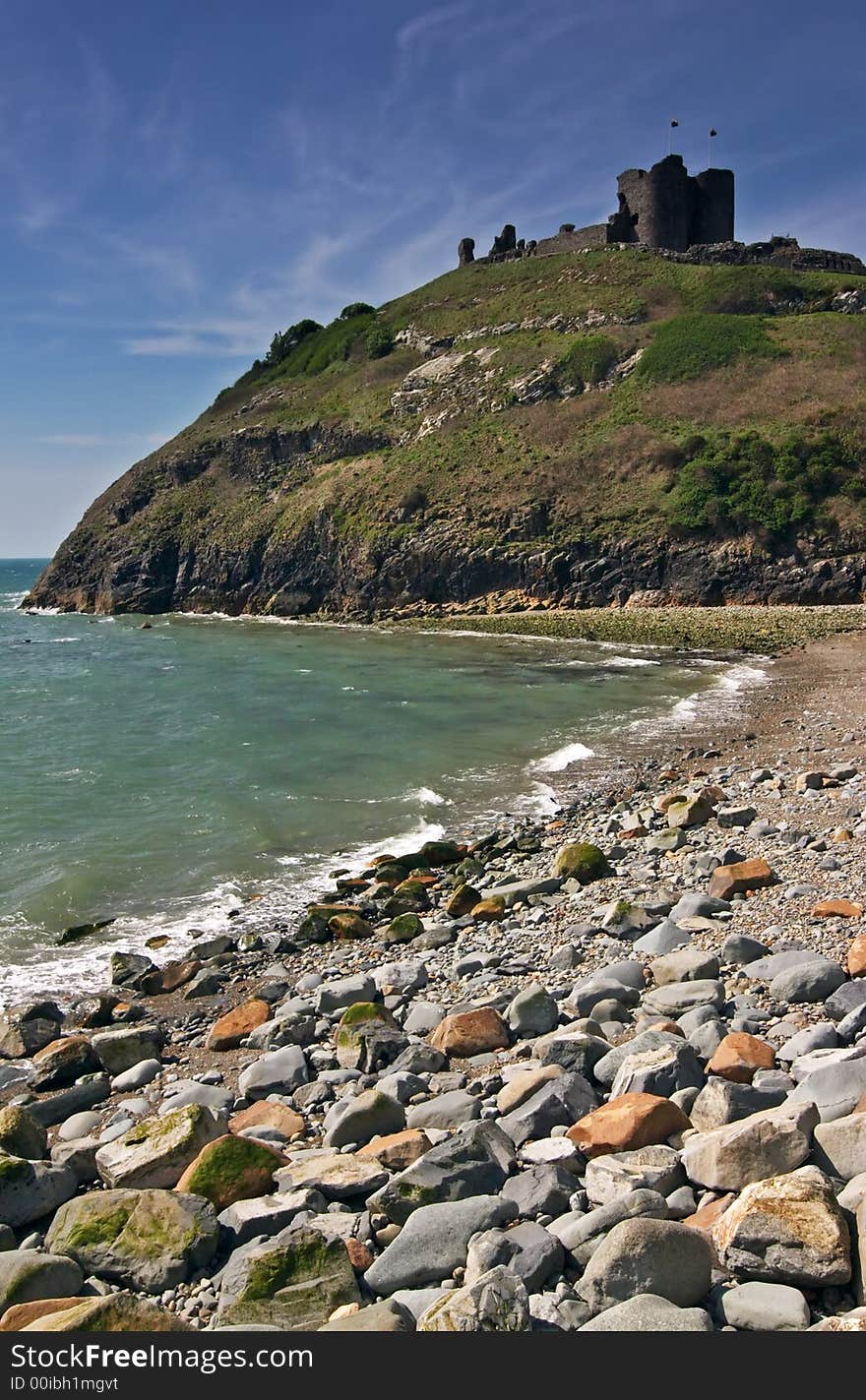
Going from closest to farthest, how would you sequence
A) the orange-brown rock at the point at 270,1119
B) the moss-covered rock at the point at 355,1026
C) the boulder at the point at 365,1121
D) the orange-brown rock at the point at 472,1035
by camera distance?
the boulder at the point at 365,1121 < the orange-brown rock at the point at 270,1119 < the orange-brown rock at the point at 472,1035 < the moss-covered rock at the point at 355,1026

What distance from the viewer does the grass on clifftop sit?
43.8 m

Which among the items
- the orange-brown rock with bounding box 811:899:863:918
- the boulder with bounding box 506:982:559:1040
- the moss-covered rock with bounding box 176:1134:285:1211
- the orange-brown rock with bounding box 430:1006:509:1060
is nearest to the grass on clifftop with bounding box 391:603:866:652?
the orange-brown rock with bounding box 811:899:863:918

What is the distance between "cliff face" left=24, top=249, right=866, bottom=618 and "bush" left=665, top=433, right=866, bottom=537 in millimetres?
148

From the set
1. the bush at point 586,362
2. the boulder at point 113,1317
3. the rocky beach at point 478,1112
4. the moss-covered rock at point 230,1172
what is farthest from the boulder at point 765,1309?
the bush at point 586,362

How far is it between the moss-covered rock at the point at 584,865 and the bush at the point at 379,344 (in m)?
104

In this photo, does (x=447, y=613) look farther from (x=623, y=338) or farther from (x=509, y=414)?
(x=623, y=338)

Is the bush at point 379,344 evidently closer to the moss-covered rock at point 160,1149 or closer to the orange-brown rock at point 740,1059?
the moss-covered rock at point 160,1149

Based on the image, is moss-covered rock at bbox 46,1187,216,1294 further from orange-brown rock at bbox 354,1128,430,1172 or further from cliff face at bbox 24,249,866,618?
cliff face at bbox 24,249,866,618

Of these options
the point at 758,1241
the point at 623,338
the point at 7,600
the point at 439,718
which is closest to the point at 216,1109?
the point at 758,1241

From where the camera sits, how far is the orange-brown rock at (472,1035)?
8258mm

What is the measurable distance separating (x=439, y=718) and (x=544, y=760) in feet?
21.9

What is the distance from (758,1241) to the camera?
14.8ft

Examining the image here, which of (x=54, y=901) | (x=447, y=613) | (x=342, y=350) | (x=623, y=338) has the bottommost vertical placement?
(x=54, y=901)

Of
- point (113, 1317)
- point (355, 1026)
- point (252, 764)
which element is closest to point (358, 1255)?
point (113, 1317)
